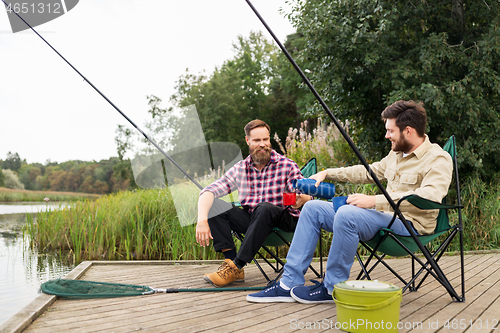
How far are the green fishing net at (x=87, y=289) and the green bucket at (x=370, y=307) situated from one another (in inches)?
44.3

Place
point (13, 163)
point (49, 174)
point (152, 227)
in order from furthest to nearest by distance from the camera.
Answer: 1. point (13, 163)
2. point (49, 174)
3. point (152, 227)

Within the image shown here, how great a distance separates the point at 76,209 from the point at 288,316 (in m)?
3.64

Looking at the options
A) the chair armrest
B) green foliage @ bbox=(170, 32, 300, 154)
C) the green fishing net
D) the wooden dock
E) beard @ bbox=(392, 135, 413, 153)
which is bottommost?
the wooden dock

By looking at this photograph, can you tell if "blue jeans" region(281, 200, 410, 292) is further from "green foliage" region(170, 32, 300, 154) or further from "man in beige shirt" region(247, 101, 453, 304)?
"green foliage" region(170, 32, 300, 154)

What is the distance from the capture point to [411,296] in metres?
2.01

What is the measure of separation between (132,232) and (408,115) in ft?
9.74

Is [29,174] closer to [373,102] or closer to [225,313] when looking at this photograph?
[373,102]

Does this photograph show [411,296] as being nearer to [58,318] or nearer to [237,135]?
[58,318]

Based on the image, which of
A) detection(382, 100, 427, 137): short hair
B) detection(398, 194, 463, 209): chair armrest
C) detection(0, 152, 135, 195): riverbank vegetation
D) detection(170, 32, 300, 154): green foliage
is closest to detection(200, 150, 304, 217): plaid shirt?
detection(382, 100, 427, 137): short hair

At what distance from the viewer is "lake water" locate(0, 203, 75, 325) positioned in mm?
2635

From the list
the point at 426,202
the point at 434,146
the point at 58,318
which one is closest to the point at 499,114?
the point at 434,146

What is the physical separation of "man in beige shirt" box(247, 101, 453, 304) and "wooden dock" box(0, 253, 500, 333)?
96mm

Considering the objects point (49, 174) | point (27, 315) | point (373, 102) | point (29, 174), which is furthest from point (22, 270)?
point (29, 174)

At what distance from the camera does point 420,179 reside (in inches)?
73.5
